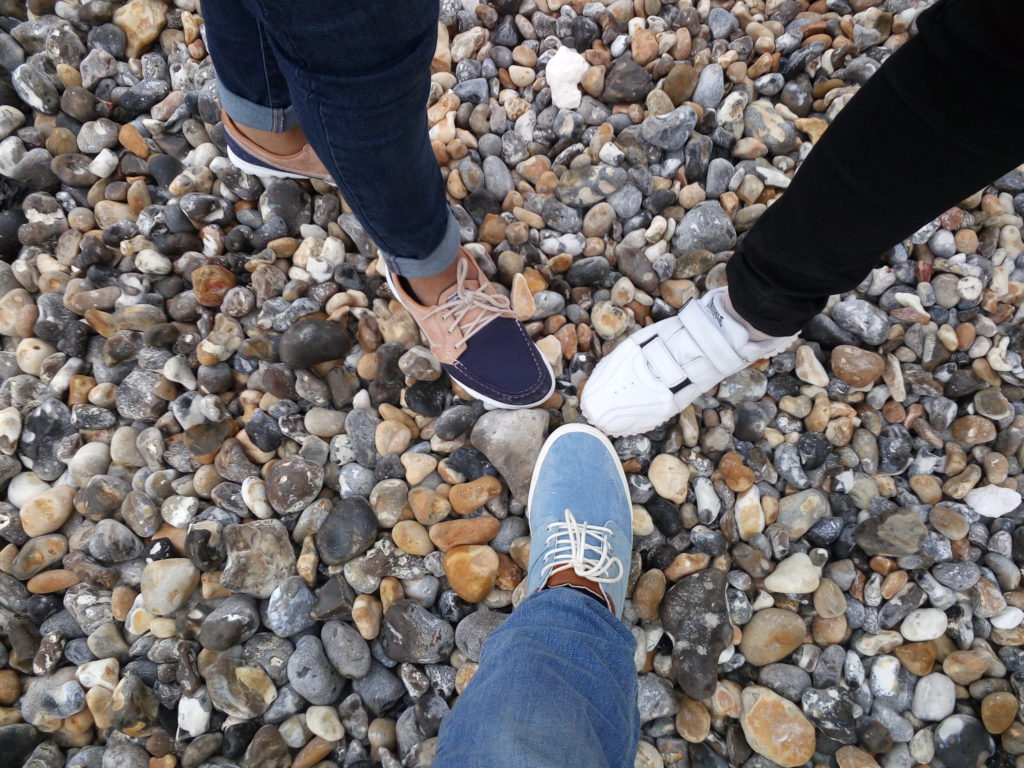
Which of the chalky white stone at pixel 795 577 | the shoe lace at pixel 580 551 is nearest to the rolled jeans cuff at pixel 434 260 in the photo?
the shoe lace at pixel 580 551

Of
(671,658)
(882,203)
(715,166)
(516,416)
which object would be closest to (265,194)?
(516,416)

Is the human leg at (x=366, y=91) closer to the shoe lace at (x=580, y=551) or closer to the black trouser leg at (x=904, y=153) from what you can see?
the black trouser leg at (x=904, y=153)

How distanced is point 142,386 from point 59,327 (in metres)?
0.31

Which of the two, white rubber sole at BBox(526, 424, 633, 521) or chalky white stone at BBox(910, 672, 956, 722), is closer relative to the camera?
chalky white stone at BBox(910, 672, 956, 722)

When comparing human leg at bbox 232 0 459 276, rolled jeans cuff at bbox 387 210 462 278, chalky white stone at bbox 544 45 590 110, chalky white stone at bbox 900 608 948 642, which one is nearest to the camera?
human leg at bbox 232 0 459 276

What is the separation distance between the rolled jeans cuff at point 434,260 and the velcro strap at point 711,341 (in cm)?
54

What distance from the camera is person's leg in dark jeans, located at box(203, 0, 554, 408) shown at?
62 cm

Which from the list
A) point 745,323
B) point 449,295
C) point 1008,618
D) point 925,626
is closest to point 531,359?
point 449,295

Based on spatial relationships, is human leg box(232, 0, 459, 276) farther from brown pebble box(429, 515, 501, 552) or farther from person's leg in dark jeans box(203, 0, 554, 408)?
brown pebble box(429, 515, 501, 552)

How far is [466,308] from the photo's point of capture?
1.31 meters

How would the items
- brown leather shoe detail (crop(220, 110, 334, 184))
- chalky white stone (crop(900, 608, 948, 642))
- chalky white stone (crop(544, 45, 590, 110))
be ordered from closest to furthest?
chalky white stone (crop(900, 608, 948, 642))
brown leather shoe detail (crop(220, 110, 334, 184))
chalky white stone (crop(544, 45, 590, 110))

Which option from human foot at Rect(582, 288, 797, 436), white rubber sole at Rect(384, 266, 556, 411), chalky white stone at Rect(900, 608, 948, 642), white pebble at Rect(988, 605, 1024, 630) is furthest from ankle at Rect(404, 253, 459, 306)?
white pebble at Rect(988, 605, 1024, 630)

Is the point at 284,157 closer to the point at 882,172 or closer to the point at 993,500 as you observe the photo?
the point at 882,172

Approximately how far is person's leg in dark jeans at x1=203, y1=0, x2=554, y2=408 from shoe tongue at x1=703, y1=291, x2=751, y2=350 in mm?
407
